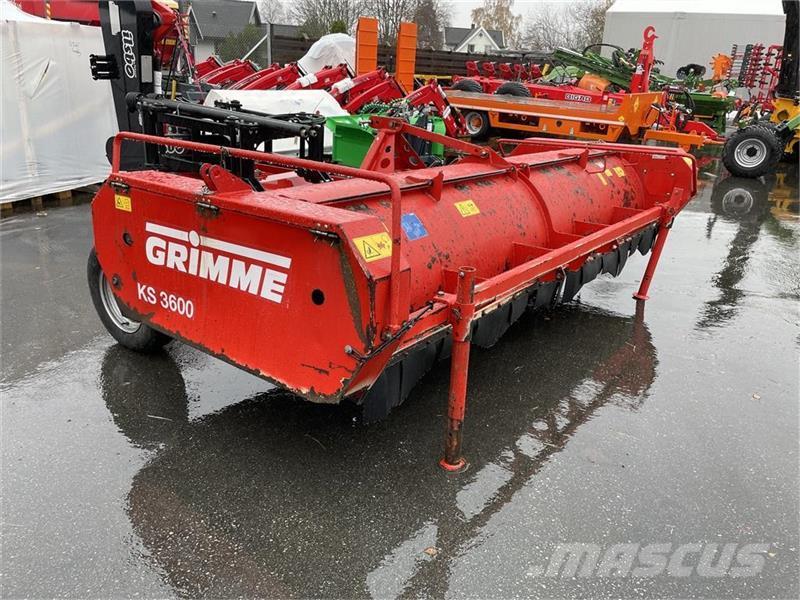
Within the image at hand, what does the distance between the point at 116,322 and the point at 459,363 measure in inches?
93.6

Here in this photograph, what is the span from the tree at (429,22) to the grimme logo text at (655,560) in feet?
139

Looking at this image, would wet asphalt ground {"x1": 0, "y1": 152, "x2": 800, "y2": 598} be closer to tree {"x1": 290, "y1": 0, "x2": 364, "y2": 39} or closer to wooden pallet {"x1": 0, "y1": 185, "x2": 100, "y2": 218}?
wooden pallet {"x1": 0, "y1": 185, "x2": 100, "y2": 218}

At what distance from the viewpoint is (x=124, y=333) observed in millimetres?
3807

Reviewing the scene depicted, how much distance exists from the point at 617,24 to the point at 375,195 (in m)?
34.2

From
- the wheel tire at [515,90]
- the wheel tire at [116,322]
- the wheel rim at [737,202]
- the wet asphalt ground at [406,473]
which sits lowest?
the wheel rim at [737,202]

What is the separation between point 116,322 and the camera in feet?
12.6

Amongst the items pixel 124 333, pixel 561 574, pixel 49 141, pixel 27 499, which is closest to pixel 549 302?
pixel 561 574

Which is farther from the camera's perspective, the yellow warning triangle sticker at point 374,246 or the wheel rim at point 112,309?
the wheel rim at point 112,309

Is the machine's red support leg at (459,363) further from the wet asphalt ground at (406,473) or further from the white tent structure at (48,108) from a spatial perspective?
the white tent structure at (48,108)

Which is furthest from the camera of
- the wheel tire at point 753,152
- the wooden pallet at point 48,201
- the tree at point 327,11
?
the tree at point 327,11

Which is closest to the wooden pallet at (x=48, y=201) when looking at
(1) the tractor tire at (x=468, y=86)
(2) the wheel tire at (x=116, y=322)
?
(2) the wheel tire at (x=116, y=322)

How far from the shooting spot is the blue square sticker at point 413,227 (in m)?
2.99

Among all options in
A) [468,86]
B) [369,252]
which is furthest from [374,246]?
[468,86]

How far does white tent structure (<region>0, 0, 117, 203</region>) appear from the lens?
7.15 metres
